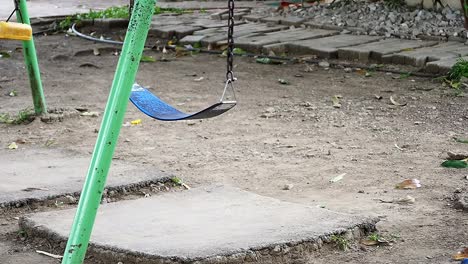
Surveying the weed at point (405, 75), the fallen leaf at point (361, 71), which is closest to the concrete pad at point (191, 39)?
the fallen leaf at point (361, 71)

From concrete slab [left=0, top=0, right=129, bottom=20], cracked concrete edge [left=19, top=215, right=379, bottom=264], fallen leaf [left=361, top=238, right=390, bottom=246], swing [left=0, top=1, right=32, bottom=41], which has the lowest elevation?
concrete slab [left=0, top=0, right=129, bottom=20]

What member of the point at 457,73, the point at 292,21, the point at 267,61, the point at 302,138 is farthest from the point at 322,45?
the point at 302,138

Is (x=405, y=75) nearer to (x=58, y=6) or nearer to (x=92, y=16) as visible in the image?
(x=92, y=16)

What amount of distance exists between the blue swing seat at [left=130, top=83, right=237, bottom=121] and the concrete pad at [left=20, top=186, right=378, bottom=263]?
0.42 m

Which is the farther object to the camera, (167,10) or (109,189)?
(167,10)

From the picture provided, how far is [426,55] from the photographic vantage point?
670cm

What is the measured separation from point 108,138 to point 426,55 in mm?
4566

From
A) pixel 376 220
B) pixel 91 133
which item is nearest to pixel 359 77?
pixel 91 133

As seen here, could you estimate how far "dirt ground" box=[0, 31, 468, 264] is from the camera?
3.45m

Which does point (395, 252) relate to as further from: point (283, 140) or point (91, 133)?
point (91, 133)

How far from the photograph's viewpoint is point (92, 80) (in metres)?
6.79

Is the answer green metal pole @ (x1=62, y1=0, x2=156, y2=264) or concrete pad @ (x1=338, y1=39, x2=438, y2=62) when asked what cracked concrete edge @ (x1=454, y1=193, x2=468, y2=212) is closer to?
green metal pole @ (x1=62, y1=0, x2=156, y2=264)

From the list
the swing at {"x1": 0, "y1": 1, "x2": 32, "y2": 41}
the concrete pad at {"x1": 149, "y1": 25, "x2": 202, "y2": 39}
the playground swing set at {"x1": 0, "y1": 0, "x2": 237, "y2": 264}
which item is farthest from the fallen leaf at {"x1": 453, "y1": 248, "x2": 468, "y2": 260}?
the concrete pad at {"x1": 149, "y1": 25, "x2": 202, "y2": 39}

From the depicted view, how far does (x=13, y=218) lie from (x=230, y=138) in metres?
1.58
